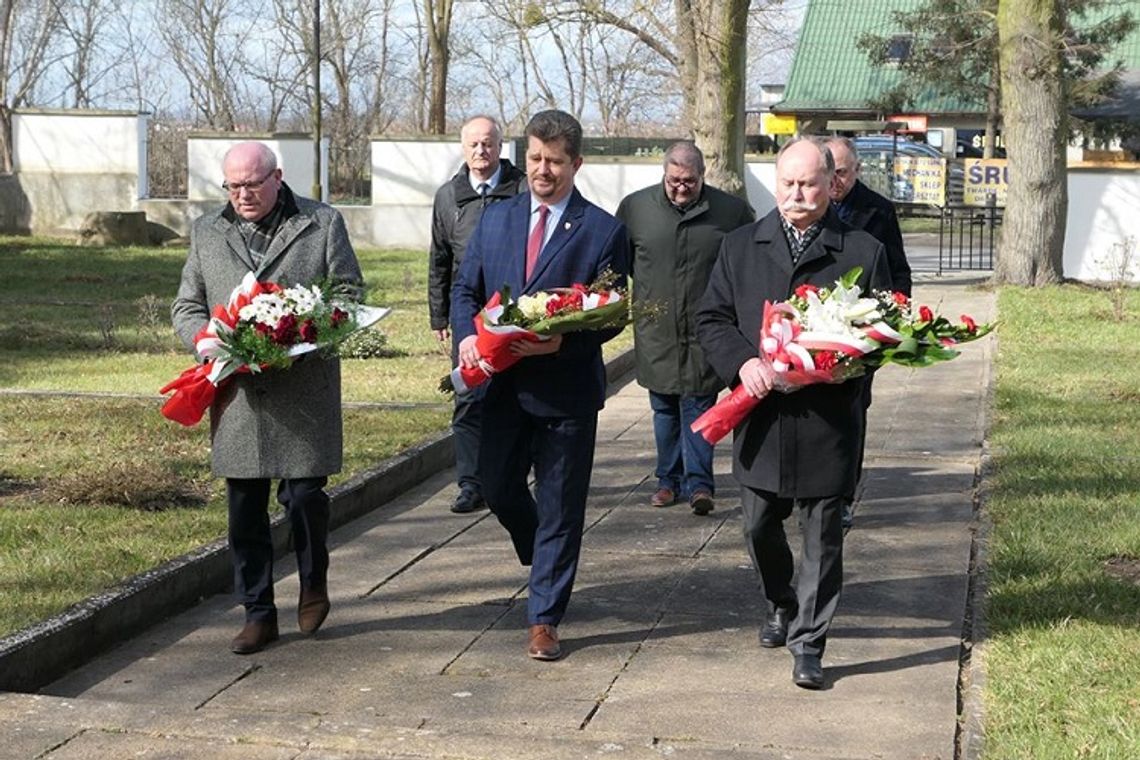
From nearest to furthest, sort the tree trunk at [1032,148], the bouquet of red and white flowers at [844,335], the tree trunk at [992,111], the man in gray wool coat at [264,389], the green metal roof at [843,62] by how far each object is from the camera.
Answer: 1. the bouquet of red and white flowers at [844,335]
2. the man in gray wool coat at [264,389]
3. the tree trunk at [1032,148]
4. the tree trunk at [992,111]
5. the green metal roof at [843,62]

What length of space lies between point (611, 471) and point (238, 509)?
4337 mm

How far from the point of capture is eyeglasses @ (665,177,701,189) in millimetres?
9320

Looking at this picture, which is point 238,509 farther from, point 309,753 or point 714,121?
point 714,121

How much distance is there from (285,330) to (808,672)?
2.18 m

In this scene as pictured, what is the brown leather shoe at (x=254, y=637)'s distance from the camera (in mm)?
6656

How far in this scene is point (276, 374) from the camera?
663cm

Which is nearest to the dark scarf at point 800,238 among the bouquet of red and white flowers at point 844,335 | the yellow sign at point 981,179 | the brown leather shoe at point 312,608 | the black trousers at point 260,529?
the bouquet of red and white flowers at point 844,335

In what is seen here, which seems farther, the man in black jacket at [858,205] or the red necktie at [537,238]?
the man in black jacket at [858,205]

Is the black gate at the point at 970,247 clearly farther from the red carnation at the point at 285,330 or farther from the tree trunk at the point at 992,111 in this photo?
the red carnation at the point at 285,330

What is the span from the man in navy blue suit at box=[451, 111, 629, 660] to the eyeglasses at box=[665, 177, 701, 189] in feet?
8.35

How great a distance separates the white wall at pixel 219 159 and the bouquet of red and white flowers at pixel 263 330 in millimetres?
29127

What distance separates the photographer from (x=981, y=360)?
55.5ft

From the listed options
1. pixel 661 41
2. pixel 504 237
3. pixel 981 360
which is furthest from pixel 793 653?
pixel 661 41

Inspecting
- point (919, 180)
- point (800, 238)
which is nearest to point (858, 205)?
point (800, 238)
